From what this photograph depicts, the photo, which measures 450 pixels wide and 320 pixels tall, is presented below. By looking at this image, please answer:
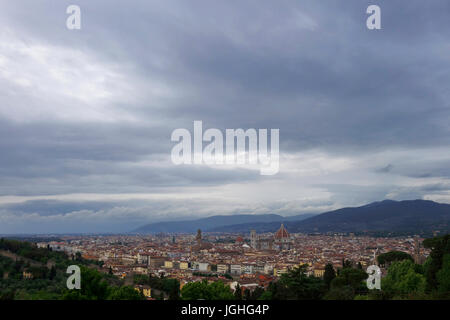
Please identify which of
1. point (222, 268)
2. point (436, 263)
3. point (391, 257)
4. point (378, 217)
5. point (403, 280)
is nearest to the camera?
point (436, 263)

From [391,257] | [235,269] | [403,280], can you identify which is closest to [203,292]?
[403,280]

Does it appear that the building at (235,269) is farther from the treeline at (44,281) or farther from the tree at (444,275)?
the tree at (444,275)

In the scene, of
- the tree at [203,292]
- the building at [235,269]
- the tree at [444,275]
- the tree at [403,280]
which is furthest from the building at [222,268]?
the tree at [444,275]

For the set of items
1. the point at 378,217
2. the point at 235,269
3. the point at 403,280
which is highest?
the point at 403,280

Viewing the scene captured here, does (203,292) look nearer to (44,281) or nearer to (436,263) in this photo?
(436,263)

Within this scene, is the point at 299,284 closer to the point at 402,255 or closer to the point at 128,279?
the point at 128,279

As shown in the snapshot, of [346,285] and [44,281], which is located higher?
[346,285]

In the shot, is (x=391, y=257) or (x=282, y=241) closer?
(x=391, y=257)

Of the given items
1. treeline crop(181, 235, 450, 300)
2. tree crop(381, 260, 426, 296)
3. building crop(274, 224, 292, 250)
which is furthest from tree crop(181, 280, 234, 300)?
building crop(274, 224, 292, 250)

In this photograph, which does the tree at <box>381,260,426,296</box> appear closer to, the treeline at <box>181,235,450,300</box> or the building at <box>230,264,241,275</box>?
the treeline at <box>181,235,450,300</box>

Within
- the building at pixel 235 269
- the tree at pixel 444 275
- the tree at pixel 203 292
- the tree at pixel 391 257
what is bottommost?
the building at pixel 235 269

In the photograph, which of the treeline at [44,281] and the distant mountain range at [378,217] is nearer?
the treeline at [44,281]

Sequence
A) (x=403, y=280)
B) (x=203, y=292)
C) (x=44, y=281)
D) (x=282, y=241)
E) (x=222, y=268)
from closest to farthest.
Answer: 1. (x=203, y=292)
2. (x=403, y=280)
3. (x=44, y=281)
4. (x=222, y=268)
5. (x=282, y=241)
